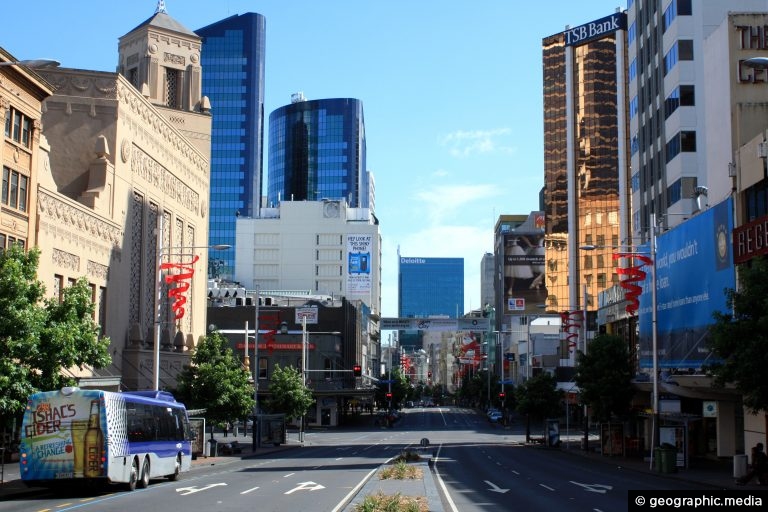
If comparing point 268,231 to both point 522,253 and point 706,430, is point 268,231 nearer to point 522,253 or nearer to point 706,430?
point 522,253

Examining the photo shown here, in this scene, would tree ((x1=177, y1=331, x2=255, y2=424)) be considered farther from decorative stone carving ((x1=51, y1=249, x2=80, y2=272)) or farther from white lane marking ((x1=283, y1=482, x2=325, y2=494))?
white lane marking ((x1=283, y1=482, x2=325, y2=494))

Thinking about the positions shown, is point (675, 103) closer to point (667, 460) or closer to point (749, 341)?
point (667, 460)

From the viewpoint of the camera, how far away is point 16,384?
→ 29781mm

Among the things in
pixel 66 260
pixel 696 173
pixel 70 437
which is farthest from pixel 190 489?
pixel 696 173

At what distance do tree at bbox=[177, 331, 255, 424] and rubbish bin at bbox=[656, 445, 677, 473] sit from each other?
26.1 metres

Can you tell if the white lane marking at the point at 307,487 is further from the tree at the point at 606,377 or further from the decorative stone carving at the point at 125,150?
the tree at the point at 606,377

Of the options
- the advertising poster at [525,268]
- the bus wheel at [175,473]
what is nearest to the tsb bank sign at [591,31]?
the advertising poster at [525,268]

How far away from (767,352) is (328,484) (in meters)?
16.0

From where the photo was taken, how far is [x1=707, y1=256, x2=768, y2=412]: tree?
31.6 meters

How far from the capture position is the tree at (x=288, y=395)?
275ft

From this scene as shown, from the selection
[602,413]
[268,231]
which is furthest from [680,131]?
[268,231]

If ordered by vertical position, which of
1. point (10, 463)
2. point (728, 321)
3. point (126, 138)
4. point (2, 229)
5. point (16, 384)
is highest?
point (126, 138)

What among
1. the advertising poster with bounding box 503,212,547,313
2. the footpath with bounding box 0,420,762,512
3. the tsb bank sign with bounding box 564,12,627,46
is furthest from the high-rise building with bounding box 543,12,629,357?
the footpath with bounding box 0,420,762,512

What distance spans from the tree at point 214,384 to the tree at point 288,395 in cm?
2408
